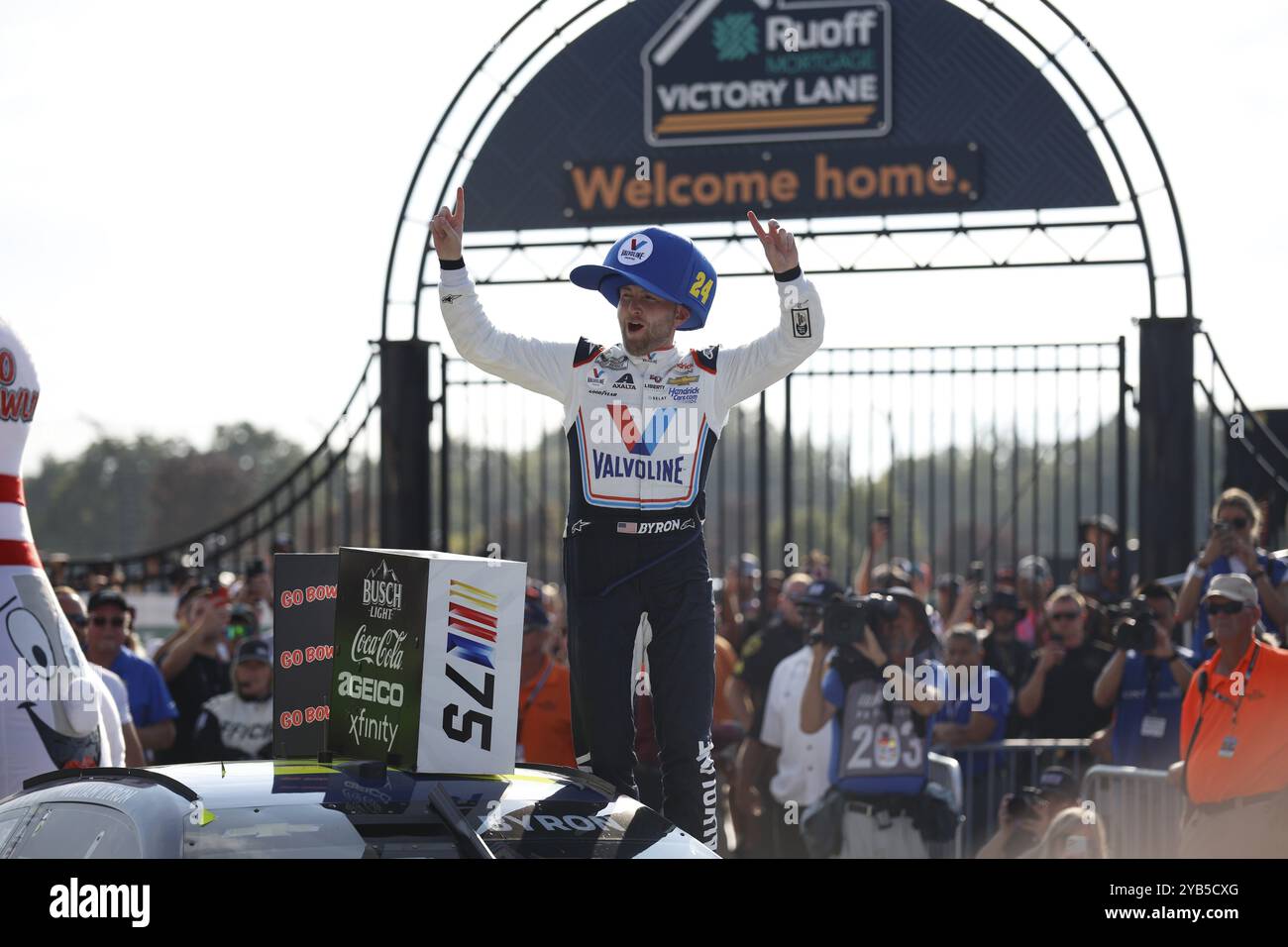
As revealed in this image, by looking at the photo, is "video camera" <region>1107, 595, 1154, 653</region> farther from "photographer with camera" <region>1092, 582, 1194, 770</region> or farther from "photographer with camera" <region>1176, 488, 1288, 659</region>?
"photographer with camera" <region>1176, 488, 1288, 659</region>

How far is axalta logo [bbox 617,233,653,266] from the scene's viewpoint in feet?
14.0

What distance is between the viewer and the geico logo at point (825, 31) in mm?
10266

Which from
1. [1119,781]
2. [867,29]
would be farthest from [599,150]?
[1119,781]

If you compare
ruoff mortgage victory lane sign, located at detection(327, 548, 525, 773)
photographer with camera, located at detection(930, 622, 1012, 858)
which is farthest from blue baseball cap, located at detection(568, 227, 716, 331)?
photographer with camera, located at detection(930, 622, 1012, 858)

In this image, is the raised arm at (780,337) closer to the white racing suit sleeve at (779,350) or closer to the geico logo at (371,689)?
the white racing suit sleeve at (779,350)

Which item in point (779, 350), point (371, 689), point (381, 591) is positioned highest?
point (779, 350)

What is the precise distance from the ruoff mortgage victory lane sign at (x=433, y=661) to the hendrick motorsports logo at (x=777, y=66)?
738cm

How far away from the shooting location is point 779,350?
4359 millimetres

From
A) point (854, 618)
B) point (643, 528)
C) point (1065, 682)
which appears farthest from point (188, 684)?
point (643, 528)

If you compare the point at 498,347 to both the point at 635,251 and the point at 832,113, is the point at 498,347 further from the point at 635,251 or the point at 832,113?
the point at 832,113
